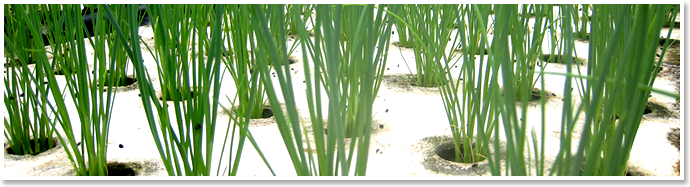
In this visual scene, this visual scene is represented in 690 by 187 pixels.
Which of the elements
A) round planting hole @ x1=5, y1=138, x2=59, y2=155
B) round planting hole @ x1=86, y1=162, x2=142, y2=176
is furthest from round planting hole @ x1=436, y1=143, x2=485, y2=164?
round planting hole @ x1=5, y1=138, x2=59, y2=155

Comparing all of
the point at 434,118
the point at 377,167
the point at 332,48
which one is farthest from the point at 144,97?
the point at 434,118

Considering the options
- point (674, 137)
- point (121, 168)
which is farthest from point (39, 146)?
point (674, 137)

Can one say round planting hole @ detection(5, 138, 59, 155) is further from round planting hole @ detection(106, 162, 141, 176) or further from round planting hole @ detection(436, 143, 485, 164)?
round planting hole @ detection(436, 143, 485, 164)

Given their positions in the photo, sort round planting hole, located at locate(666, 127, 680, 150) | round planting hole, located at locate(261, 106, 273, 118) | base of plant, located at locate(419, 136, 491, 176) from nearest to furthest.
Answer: base of plant, located at locate(419, 136, 491, 176), round planting hole, located at locate(666, 127, 680, 150), round planting hole, located at locate(261, 106, 273, 118)

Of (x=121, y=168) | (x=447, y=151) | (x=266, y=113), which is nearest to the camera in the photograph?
(x=121, y=168)

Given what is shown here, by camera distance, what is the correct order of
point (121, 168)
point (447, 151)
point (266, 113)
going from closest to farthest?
1. point (121, 168)
2. point (447, 151)
3. point (266, 113)

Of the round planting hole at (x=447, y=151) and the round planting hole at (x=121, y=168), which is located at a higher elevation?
the round planting hole at (x=121, y=168)

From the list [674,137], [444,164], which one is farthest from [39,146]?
[674,137]

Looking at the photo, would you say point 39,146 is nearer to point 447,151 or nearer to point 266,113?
point 266,113

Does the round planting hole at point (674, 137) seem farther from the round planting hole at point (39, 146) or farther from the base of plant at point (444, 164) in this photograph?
the round planting hole at point (39, 146)

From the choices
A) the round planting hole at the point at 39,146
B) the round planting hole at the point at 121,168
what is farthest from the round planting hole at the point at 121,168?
the round planting hole at the point at 39,146

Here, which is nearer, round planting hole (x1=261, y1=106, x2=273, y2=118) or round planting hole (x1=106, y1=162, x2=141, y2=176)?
round planting hole (x1=106, y1=162, x2=141, y2=176)

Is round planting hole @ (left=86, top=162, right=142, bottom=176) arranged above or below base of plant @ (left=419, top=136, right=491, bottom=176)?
above

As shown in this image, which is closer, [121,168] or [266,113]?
[121,168]
